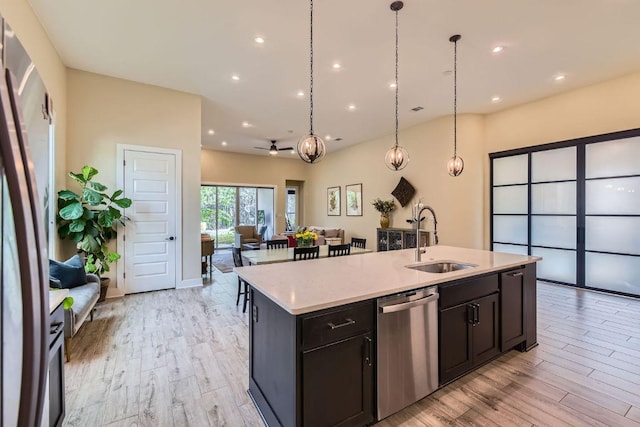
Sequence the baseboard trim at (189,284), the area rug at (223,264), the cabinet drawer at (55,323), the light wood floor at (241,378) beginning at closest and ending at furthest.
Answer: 1. the cabinet drawer at (55,323)
2. the light wood floor at (241,378)
3. the baseboard trim at (189,284)
4. the area rug at (223,264)

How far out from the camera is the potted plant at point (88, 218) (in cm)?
397

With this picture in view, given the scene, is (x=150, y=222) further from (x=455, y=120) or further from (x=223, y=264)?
(x=455, y=120)

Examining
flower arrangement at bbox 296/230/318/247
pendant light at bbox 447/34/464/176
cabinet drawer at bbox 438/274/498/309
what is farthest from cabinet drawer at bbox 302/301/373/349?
pendant light at bbox 447/34/464/176

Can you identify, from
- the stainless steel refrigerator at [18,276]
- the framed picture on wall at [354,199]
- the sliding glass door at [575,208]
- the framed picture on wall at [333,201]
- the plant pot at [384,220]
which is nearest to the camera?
the stainless steel refrigerator at [18,276]

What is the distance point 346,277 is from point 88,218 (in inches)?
157

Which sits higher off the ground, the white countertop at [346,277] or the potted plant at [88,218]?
the potted plant at [88,218]

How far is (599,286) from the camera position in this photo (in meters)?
4.88

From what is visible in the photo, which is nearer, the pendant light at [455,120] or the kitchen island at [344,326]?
the kitchen island at [344,326]

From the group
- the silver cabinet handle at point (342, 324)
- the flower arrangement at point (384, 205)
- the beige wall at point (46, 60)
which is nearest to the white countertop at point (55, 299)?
the silver cabinet handle at point (342, 324)

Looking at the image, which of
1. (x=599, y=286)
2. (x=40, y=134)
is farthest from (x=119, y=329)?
(x=599, y=286)

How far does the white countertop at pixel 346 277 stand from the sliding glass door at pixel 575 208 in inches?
127

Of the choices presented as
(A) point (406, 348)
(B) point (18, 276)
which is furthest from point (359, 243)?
(B) point (18, 276)

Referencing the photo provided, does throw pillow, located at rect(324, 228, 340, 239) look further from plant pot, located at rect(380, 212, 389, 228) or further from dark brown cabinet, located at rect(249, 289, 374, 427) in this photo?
dark brown cabinet, located at rect(249, 289, 374, 427)

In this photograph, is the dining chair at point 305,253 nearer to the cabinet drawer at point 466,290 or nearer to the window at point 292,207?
the cabinet drawer at point 466,290
